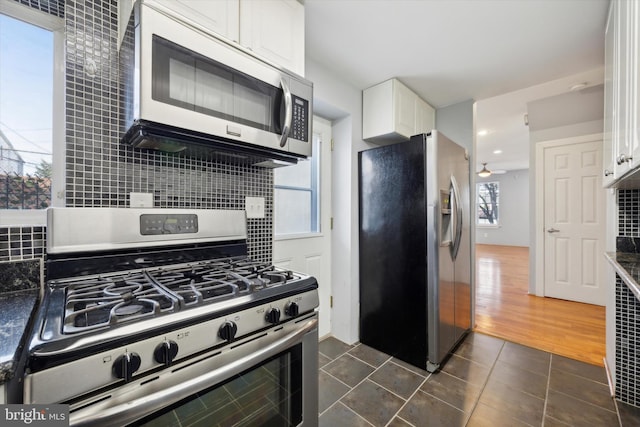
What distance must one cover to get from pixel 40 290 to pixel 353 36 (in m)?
2.17

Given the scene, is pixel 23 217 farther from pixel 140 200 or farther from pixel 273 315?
pixel 273 315

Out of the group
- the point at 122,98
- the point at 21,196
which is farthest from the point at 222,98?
the point at 21,196

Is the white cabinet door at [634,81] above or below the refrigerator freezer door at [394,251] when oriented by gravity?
above

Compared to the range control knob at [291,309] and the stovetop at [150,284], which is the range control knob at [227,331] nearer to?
the stovetop at [150,284]

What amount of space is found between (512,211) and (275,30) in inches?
389

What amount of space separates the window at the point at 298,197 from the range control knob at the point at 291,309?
120 centimetres

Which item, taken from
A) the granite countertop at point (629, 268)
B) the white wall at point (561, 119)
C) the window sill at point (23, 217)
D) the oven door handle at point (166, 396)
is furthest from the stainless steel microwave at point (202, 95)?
the white wall at point (561, 119)

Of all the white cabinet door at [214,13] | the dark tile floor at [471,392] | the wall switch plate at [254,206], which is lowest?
the dark tile floor at [471,392]

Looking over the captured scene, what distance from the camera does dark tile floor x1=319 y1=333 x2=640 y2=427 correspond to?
151 cm

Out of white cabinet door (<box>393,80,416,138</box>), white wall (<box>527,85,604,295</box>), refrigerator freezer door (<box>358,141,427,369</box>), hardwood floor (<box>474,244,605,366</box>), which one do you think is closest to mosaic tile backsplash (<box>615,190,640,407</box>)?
hardwood floor (<box>474,244,605,366</box>)

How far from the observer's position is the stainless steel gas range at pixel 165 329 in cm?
59

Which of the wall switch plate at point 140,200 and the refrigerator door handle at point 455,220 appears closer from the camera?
the wall switch plate at point 140,200

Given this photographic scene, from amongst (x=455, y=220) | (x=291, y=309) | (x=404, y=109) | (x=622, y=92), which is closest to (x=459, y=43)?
→ (x=404, y=109)

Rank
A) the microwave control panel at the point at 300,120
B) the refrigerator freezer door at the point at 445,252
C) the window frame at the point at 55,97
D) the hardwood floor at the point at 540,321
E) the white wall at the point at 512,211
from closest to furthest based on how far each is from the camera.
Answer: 1. the window frame at the point at 55,97
2. the microwave control panel at the point at 300,120
3. the refrigerator freezer door at the point at 445,252
4. the hardwood floor at the point at 540,321
5. the white wall at the point at 512,211
